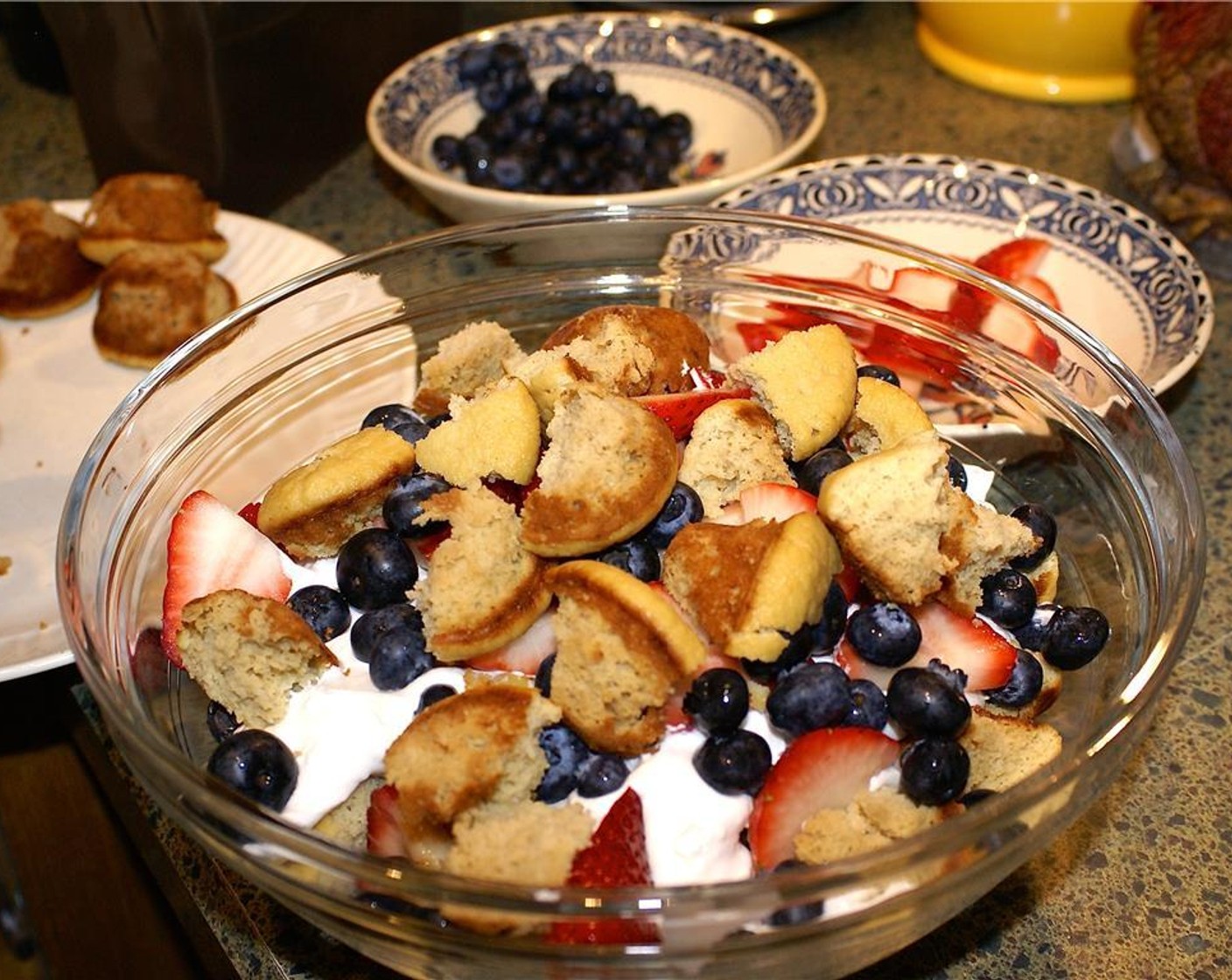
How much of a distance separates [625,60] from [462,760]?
1.68 m

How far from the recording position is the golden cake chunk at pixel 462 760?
826 mm

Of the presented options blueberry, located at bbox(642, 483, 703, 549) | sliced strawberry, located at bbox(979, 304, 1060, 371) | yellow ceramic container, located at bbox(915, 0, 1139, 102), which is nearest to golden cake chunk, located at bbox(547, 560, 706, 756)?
blueberry, located at bbox(642, 483, 703, 549)

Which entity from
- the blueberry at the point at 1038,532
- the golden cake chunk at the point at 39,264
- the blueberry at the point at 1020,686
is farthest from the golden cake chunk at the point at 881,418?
the golden cake chunk at the point at 39,264

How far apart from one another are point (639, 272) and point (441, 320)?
0.21 metres

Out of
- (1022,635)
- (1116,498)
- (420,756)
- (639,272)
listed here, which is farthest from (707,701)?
(639,272)

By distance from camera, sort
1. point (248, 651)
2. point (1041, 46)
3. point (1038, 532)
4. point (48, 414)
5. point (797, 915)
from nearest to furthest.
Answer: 1. point (797, 915)
2. point (248, 651)
3. point (1038, 532)
4. point (48, 414)
5. point (1041, 46)

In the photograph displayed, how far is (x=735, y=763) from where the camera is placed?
86 centimetres

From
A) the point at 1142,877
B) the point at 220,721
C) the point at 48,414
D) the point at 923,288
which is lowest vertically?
the point at 48,414

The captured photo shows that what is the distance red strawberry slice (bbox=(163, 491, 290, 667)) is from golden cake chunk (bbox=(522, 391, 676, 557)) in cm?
22

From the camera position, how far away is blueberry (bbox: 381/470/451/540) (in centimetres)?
101

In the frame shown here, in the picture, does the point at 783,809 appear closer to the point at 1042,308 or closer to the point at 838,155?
the point at 1042,308

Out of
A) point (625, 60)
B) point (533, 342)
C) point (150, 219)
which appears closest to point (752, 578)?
point (533, 342)

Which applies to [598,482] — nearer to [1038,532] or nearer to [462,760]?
[462,760]

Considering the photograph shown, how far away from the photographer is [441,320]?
1.36 metres
